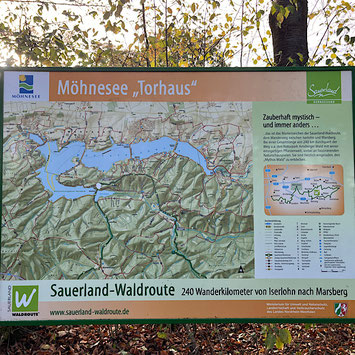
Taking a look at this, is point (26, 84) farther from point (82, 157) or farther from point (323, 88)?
point (323, 88)

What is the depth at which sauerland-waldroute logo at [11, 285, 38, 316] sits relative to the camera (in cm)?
304

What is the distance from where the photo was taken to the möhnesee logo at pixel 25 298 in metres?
3.04

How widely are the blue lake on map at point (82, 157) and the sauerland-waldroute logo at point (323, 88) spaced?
3.55ft

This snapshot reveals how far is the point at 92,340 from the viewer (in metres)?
4.24

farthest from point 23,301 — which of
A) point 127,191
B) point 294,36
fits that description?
point 294,36

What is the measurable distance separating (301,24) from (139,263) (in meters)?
3.67

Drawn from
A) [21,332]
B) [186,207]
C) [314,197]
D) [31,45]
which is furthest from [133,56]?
[21,332]

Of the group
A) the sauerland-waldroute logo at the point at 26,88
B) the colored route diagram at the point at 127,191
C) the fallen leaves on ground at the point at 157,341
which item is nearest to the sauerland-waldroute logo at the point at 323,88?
the colored route diagram at the point at 127,191

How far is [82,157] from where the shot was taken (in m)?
3.14

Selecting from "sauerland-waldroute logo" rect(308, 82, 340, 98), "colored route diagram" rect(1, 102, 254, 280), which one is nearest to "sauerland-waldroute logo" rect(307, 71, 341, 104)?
"sauerland-waldroute logo" rect(308, 82, 340, 98)

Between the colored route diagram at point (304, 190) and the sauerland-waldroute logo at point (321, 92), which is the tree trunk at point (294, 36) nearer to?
the sauerland-waldroute logo at point (321, 92)

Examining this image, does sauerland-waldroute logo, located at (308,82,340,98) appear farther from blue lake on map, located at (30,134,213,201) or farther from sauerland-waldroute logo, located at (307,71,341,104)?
blue lake on map, located at (30,134,213,201)

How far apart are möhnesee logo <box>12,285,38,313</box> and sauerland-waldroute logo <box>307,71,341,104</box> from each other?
280 centimetres

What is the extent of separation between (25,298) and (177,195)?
1503mm
